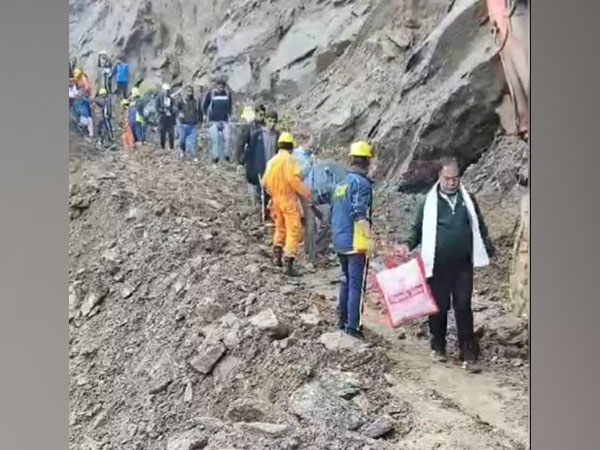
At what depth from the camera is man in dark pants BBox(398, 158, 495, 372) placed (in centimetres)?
171

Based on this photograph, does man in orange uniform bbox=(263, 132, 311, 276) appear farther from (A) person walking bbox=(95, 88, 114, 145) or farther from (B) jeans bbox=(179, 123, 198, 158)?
(A) person walking bbox=(95, 88, 114, 145)

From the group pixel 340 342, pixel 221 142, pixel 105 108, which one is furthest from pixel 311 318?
pixel 105 108

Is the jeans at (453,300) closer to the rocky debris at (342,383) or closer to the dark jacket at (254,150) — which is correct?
the rocky debris at (342,383)

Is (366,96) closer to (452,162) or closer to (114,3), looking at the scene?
(452,162)

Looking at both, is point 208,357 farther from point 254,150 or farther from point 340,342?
point 254,150

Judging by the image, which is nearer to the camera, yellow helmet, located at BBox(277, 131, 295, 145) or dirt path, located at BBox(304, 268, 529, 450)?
dirt path, located at BBox(304, 268, 529, 450)

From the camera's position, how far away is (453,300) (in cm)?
171

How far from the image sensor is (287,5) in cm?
178

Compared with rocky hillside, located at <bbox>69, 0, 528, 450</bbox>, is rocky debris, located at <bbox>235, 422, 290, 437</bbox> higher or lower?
lower

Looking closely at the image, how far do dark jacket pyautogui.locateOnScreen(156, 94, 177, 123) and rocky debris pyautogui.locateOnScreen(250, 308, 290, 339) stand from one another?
48cm

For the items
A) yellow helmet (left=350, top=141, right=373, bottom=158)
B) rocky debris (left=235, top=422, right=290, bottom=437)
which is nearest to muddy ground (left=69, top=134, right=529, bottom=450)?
rocky debris (left=235, top=422, right=290, bottom=437)

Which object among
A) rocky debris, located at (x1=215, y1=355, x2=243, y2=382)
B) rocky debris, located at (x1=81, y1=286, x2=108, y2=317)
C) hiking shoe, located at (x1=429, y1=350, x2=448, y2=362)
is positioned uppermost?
rocky debris, located at (x1=81, y1=286, x2=108, y2=317)

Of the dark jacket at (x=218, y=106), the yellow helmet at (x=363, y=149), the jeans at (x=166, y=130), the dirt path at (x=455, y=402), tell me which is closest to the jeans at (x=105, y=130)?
the jeans at (x=166, y=130)
